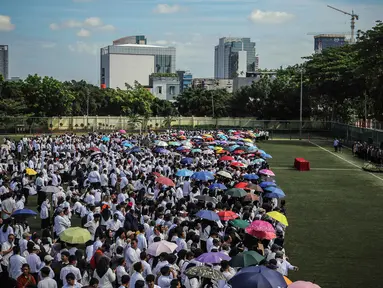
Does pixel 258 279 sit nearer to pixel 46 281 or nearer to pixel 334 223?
pixel 46 281

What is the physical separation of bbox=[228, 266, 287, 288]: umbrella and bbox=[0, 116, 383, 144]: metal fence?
1457 inches

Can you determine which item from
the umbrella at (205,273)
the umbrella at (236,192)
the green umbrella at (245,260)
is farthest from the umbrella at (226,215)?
the umbrella at (205,273)

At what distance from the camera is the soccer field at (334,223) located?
1370 cm

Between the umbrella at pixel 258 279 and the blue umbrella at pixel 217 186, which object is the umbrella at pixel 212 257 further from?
the blue umbrella at pixel 217 186

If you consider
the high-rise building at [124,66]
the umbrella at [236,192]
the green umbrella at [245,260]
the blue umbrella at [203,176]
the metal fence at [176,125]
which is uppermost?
the high-rise building at [124,66]

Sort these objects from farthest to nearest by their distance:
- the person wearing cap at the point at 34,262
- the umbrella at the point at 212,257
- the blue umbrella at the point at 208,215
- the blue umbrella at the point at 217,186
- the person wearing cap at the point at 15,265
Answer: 1. the blue umbrella at the point at 217,186
2. the blue umbrella at the point at 208,215
3. the person wearing cap at the point at 34,262
4. the person wearing cap at the point at 15,265
5. the umbrella at the point at 212,257

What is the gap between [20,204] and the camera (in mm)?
15125

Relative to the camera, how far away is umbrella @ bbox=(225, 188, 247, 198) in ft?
55.0

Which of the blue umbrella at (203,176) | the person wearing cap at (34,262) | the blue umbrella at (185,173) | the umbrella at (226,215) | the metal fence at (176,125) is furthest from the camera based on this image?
the metal fence at (176,125)

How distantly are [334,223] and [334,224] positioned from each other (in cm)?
18

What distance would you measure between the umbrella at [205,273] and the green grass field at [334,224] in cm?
465

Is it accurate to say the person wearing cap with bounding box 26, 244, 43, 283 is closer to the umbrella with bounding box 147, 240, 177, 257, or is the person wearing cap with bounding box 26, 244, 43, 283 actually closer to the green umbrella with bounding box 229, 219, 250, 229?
the umbrella with bounding box 147, 240, 177, 257

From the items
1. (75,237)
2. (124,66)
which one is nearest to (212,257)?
(75,237)

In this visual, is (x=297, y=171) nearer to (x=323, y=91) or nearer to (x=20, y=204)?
(x=20, y=204)
